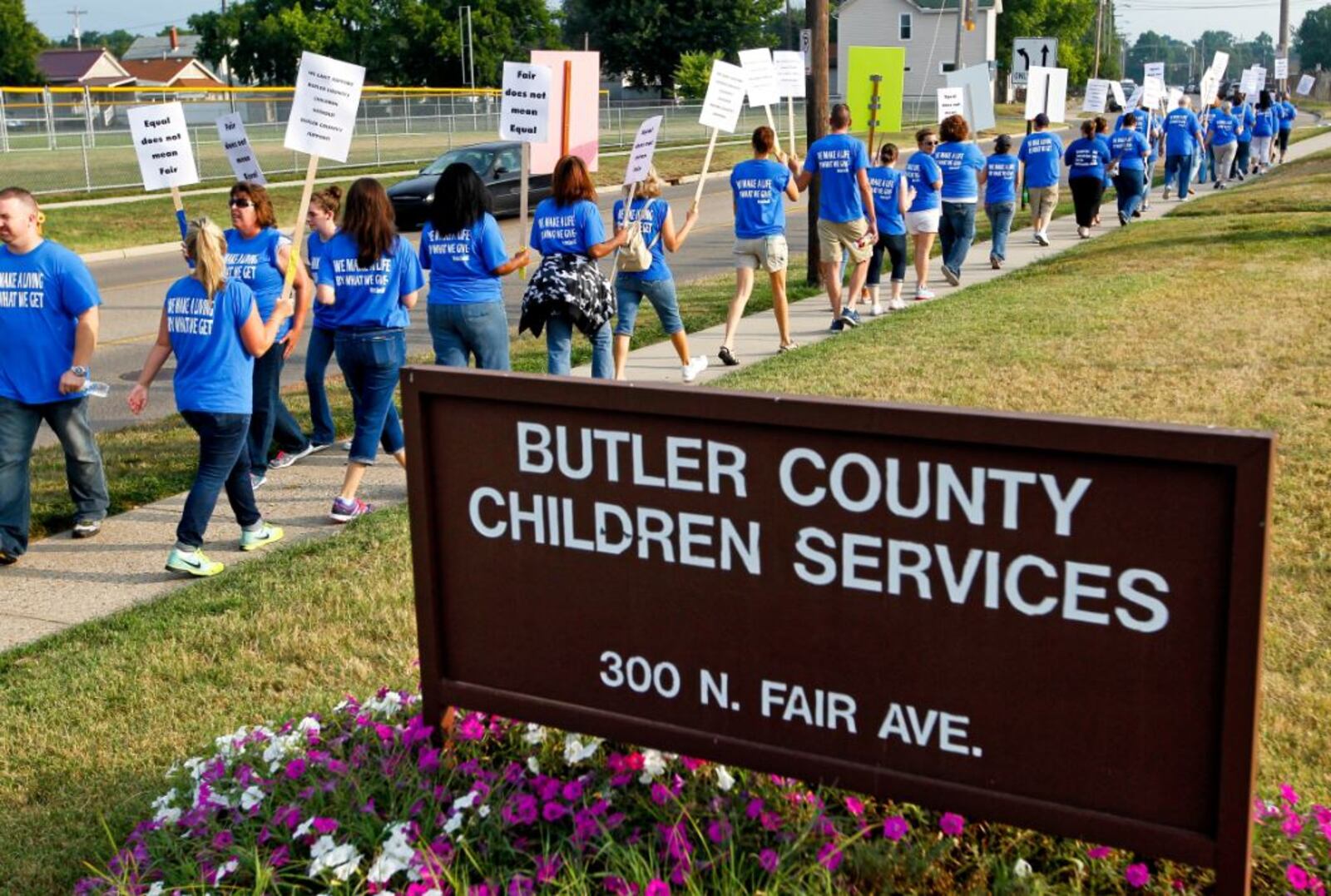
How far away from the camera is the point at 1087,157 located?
65.9ft

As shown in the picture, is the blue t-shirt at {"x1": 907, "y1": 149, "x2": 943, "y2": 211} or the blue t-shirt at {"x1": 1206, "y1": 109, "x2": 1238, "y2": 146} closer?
the blue t-shirt at {"x1": 907, "y1": 149, "x2": 943, "y2": 211}

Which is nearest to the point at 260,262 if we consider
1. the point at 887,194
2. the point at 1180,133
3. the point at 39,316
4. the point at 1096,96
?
the point at 39,316

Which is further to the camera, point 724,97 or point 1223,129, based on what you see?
point 1223,129

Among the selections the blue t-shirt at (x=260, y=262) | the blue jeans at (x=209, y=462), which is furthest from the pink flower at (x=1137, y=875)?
the blue t-shirt at (x=260, y=262)

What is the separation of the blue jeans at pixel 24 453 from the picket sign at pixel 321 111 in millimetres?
1252

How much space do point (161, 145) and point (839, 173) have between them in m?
5.67

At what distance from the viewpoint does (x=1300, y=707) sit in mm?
4719

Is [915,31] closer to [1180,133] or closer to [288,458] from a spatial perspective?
[1180,133]

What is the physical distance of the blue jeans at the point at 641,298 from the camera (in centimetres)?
1018

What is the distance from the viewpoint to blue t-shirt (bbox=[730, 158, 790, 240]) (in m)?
11.2

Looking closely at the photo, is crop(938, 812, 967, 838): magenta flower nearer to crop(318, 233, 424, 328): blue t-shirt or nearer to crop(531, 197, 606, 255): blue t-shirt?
crop(318, 233, 424, 328): blue t-shirt

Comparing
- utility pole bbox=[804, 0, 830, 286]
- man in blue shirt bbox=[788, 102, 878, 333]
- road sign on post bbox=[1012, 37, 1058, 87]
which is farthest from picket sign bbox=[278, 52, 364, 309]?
road sign on post bbox=[1012, 37, 1058, 87]

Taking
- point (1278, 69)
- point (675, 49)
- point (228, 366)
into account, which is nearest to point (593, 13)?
point (675, 49)

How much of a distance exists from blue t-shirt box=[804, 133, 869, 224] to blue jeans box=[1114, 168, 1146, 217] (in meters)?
10.5
